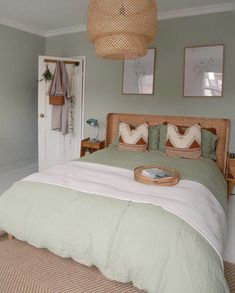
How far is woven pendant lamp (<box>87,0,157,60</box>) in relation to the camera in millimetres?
1705

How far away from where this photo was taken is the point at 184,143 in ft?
10.2

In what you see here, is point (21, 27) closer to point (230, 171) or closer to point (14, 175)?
point (14, 175)

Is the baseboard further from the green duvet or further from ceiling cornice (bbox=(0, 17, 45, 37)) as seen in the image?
ceiling cornice (bbox=(0, 17, 45, 37))

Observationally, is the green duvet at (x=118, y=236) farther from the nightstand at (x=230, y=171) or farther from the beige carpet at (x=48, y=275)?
the nightstand at (x=230, y=171)

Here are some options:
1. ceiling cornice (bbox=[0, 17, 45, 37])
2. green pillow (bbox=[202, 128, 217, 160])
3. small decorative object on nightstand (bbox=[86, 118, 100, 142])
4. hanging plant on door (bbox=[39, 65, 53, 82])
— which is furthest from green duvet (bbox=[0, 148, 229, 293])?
ceiling cornice (bbox=[0, 17, 45, 37])

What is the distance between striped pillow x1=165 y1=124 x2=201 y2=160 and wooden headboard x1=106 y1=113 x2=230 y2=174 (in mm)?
344

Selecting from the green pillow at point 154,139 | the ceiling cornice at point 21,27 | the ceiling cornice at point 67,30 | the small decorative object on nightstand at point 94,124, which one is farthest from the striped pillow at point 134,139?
the ceiling cornice at point 21,27

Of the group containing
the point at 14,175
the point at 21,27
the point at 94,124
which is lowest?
the point at 14,175

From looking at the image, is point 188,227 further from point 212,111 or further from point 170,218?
point 212,111

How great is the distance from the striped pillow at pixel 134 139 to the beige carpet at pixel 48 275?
1.76 m

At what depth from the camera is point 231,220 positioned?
280 cm

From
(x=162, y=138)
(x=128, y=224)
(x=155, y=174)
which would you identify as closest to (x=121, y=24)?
(x=155, y=174)

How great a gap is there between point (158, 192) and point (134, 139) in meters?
1.62

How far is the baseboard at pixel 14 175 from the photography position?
374cm
